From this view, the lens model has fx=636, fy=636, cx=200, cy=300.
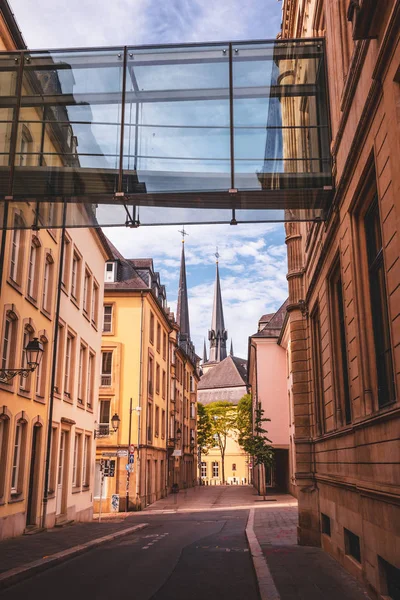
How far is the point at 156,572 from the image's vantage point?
11758mm

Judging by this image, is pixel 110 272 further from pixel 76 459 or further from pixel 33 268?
pixel 33 268

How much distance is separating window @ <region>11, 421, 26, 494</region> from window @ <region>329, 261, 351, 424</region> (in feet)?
33.5

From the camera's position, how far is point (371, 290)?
30.1 ft

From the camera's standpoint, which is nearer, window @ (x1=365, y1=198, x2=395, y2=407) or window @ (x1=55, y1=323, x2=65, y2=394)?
window @ (x1=365, y1=198, x2=395, y2=407)

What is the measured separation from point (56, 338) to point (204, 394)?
3375 inches

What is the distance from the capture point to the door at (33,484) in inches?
774

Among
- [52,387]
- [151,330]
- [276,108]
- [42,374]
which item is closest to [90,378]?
[52,387]

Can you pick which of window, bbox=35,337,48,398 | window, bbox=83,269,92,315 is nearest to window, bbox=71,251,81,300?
window, bbox=83,269,92,315

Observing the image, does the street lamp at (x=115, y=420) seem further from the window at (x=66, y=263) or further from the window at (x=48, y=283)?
the window at (x=48, y=283)

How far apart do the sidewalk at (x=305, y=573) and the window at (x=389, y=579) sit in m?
0.58

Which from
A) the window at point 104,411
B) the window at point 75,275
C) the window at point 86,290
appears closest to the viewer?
the window at point 75,275

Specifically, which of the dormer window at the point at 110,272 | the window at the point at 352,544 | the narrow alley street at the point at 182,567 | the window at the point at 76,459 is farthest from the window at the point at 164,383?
the window at the point at 352,544

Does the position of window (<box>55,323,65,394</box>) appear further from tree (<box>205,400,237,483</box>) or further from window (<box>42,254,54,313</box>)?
tree (<box>205,400,237,483</box>)

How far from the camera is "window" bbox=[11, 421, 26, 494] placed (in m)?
18.3
